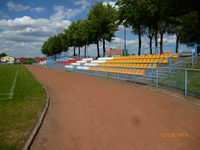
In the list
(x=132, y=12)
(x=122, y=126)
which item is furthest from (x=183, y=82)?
(x=132, y=12)

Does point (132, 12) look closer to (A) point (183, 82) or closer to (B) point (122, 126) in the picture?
(A) point (183, 82)

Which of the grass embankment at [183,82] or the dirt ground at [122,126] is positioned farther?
the grass embankment at [183,82]

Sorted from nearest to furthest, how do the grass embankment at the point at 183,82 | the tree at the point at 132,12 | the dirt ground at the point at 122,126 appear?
the dirt ground at the point at 122,126 → the grass embankment at the point at 183,82 → the tree at the point at 132,12

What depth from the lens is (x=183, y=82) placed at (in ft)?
28.0

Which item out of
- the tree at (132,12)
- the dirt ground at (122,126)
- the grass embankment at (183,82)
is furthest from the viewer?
the tree at (132,12)

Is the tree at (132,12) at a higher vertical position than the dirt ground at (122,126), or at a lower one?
higher

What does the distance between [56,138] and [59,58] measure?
5584cm

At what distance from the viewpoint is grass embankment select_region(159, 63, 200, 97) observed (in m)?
7.57

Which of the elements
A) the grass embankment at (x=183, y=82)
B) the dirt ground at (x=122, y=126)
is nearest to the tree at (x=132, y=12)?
the grass embankment at (x=183, y=82)

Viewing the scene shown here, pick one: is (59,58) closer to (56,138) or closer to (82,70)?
(82,70)

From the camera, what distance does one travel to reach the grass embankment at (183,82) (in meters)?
7.57

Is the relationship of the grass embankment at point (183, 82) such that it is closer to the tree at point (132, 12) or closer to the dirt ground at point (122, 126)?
the dirt ground at point (122, 126)

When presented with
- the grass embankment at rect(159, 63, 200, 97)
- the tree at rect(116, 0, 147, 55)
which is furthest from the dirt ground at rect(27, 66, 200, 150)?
the tree at rect(116, 0, 147, 55)

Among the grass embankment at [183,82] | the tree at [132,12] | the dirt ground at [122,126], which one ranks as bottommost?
the dirt ground at [122,126]
